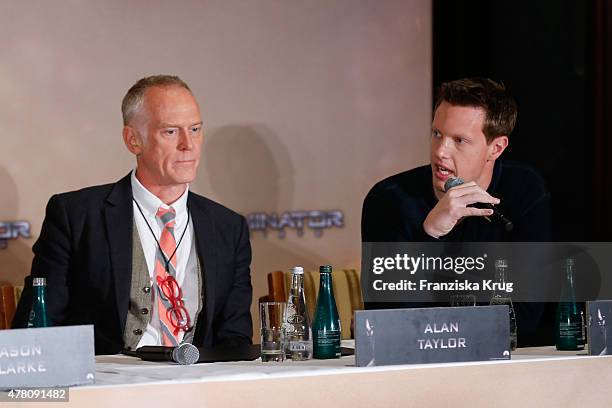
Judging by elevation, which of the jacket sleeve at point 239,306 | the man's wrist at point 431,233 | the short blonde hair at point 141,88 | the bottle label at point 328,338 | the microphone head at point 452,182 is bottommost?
the bottle label at point 328,338

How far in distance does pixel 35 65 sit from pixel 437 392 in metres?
2.29

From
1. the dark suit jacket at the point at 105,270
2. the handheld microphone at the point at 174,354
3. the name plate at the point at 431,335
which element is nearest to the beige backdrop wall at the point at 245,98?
the dark suit jacket at the point at 105,270

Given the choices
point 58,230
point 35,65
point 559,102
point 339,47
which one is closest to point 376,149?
point 339,47

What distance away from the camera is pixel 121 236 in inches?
111

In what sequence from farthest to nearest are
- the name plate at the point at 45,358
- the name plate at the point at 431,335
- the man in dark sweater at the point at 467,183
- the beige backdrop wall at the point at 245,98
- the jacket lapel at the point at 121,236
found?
1. the beige backdrop wall at the point at 245,98
2. the man in dark sweater at the point at 467,183
3. the jacket lapel at the point at 121,236
4. the name plate at the point at 431,335
5. the name plate at the point at 45,358

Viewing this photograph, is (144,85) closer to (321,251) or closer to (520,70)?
(321,251)

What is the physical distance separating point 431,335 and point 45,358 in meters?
0.73

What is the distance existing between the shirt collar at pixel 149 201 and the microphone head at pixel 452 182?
824 mm

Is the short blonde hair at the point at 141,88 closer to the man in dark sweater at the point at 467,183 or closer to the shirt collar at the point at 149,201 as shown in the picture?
the shirt collar at the point at 149,201

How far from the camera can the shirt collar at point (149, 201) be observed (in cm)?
290

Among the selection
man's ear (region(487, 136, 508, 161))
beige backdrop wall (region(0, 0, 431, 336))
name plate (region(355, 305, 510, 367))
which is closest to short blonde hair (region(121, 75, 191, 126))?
beige backdrop wall (region(0, 0, 431, 336))

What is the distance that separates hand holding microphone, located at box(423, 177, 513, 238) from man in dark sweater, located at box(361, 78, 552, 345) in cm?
4

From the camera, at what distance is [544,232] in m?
3.17

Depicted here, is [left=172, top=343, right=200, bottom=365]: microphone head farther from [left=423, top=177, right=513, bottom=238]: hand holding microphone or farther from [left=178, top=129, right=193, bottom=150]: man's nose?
[left=423, top=177, right=513, bottom=238]: hand holding microphone
